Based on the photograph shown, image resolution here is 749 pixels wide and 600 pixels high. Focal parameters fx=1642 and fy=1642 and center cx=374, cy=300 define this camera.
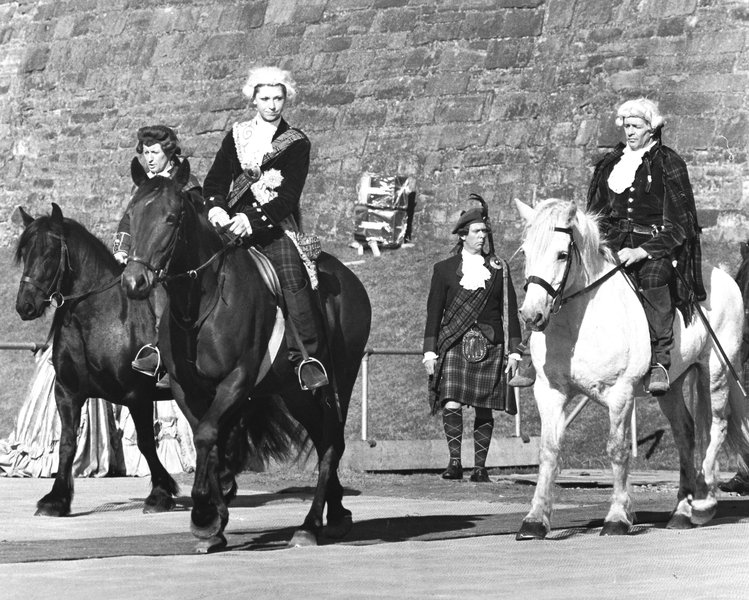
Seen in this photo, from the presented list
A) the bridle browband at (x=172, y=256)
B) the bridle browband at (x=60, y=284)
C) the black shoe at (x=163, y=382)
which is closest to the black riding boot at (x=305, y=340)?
the bridle browband at (x=172, y=256)

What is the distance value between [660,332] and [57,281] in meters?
4.54

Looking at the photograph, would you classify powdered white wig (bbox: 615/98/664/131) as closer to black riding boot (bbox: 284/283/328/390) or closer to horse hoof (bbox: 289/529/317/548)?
black riding boot (bbox: 284/283/328/390)

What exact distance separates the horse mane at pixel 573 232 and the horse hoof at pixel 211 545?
2.45 meters

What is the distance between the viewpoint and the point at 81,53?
30.4 m

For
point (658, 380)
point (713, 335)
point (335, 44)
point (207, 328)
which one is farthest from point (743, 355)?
point (335, 44)

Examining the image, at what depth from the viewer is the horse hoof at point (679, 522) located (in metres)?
10.5

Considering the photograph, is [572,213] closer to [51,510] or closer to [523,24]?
[51,510]

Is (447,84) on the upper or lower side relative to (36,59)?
lower

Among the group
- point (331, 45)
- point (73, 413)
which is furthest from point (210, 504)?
point (331, 45)

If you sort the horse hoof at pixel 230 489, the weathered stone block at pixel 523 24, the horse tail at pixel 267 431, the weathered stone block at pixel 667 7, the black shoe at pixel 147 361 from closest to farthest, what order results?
1. the black shoe at pixel 147 361
2. the horse tail at pixel 267 431
3. the horse hoof at pixel 230 489
4. the weathered stone block at pixel 667 7
5. the weathered stone block at pixel 523 24

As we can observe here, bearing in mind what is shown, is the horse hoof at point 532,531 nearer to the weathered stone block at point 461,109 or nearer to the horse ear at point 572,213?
the horse ear at point 572,213

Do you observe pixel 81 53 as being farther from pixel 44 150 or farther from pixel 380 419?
pixel 380 419

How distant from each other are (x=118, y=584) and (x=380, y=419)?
10.7 metres

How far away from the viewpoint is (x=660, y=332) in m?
10.5
